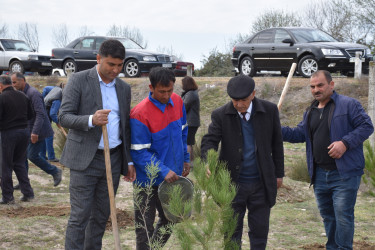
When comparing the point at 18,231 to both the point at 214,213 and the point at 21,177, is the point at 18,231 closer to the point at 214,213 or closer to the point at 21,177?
the point at 21,177

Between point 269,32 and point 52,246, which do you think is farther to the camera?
point 269,32

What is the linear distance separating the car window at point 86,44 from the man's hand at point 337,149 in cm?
1650

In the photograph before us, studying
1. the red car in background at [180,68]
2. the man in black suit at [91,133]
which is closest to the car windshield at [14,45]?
the red car in background at [180,68]

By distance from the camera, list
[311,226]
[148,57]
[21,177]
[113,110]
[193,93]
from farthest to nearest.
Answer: [148,57], [193,93], [21,177], [311,226], [113,110]

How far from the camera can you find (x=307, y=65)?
16312mm

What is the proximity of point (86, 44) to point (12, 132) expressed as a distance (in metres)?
13.3

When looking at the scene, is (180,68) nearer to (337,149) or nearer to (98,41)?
(98,41)

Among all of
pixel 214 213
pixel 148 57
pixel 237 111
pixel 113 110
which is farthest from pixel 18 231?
pixel 148 57

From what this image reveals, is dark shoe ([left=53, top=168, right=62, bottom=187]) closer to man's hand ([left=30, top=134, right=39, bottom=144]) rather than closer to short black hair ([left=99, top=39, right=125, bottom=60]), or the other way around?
man's hand ([left=30, top=134, right=39, bottom=144])

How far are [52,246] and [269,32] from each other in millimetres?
12829

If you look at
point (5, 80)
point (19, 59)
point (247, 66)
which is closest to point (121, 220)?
point (5, 80)

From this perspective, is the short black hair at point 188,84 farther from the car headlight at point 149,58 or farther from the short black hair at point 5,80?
the car headlight at point 149,58

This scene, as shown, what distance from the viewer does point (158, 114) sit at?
4.49 meters

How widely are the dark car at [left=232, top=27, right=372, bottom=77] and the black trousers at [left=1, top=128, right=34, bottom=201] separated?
988 centimetres
